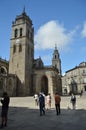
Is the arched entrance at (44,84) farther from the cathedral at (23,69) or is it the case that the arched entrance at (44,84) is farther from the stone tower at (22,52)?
the stone tower at (22,52)

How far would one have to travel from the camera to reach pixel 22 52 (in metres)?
53.1

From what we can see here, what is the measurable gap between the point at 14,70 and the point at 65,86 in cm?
3429

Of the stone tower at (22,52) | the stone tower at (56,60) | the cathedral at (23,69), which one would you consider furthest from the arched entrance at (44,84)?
the stone tower at (56,60)

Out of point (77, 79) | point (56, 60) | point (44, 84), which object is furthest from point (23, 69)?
point (56, 60)

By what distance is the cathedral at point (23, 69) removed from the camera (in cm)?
4991

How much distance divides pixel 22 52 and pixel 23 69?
15.8 ft

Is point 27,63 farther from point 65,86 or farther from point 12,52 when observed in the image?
A: point 65,86

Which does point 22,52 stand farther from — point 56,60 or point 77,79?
point 56,60

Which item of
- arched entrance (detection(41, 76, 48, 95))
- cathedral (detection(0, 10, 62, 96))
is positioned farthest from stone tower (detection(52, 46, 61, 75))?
arched entrance (detection(41, 76, 48, 95))

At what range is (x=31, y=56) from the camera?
56.2m

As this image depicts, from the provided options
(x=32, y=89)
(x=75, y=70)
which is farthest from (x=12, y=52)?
(x=75, y=70)

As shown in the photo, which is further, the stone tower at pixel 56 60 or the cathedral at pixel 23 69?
the stone tower at pixel 56 60

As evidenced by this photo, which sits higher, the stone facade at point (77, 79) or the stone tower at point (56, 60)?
the stone tower at point (56, 60)

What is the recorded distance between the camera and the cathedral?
49.9 metres
